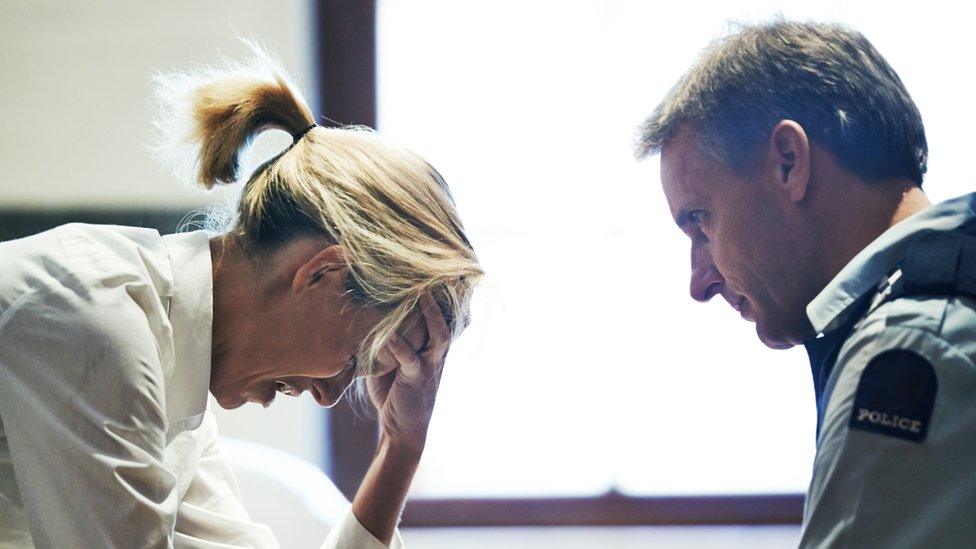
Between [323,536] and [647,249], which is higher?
[647,249]

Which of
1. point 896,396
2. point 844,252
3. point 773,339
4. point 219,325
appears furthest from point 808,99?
point 219,325

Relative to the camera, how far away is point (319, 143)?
1.31 metres

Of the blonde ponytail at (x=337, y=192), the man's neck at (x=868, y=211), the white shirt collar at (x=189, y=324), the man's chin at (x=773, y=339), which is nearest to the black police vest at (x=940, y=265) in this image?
the man's neck at (x=868, y=211)

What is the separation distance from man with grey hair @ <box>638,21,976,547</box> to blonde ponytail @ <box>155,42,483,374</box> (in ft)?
1.08

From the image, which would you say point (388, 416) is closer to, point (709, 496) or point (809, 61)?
point (809, 61)

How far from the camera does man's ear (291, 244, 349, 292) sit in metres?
1.24

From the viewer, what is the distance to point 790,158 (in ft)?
3.95

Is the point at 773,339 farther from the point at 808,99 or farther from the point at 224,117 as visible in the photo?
the point at 224,117

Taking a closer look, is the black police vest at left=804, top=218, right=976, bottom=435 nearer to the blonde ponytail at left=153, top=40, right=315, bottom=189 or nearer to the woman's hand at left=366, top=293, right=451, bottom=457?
the woman's hand at left=366, top=293, right=451, bottom=457

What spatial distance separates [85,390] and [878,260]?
853 millimetres

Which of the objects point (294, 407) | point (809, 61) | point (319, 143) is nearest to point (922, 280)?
point (809, 61)

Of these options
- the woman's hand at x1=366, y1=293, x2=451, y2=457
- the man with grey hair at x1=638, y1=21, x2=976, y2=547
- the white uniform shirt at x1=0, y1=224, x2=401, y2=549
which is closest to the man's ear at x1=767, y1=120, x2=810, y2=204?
the man with grey hair at x1=638, y1=21, x2=976, y2=547

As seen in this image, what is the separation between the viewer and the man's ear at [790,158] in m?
1.19

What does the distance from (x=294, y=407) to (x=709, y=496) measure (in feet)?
3.82
